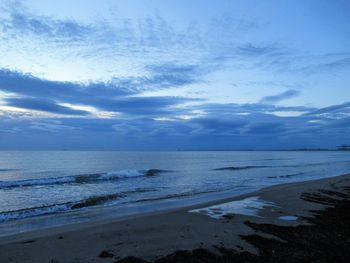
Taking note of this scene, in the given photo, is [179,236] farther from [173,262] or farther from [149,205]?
[149,205]

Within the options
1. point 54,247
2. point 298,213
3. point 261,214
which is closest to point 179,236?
point 54,247

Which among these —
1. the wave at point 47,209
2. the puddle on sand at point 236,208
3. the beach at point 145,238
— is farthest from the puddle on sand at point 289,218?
the wave at point 47,209

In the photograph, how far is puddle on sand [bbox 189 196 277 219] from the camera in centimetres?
1486

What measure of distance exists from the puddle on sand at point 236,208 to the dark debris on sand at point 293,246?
269 cm

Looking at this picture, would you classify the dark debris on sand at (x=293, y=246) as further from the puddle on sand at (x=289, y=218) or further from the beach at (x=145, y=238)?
the puddle on sand at (x=289, y=218)

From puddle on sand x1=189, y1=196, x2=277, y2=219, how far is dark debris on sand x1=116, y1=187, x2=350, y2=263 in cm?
269

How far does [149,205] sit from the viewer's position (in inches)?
731

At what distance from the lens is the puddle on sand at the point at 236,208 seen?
48.8 feet

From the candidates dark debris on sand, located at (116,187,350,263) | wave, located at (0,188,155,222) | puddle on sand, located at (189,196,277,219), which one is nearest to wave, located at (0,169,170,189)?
wave, located at (0,188,155,222)

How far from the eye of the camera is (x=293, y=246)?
8.90 m

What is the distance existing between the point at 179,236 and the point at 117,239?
1.90 m

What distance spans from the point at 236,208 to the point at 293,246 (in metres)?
7.59

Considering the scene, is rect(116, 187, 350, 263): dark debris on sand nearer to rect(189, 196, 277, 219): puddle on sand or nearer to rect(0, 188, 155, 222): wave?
rect(189, 196, 277, 219): puddle on sand

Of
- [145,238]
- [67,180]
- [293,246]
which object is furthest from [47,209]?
[67,180]
